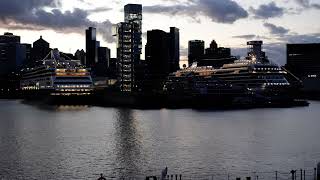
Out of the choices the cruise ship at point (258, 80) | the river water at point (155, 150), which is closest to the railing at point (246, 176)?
the river water at point (155, 150)

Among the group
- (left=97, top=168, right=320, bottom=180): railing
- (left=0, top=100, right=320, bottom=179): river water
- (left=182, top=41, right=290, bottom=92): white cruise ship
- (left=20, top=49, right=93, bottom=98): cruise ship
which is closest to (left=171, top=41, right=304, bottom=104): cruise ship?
(left=182, top=41, right=290, bottom=92): white cruise ship

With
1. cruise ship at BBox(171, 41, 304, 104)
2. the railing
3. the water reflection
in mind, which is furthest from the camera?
cruise ship at BBox(171, 41, 304, 104)

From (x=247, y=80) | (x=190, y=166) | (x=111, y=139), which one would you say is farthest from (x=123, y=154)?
(x=247, y=80)

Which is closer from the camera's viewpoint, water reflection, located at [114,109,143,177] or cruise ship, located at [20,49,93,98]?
water reflection, located at [114,109,143,177]

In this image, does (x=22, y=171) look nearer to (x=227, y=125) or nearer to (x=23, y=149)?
(x=23, y=149)

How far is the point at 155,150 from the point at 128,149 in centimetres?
357

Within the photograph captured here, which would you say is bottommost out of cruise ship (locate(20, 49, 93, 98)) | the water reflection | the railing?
the water reflection

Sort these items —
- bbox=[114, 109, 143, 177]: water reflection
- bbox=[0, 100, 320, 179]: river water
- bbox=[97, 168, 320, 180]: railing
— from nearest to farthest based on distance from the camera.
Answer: bbox=[97, 168, 320, 180]: railing
bbox=[0, 100, 320, 179]: river water
bbox=[114, 109, 143, 177]: water reflection

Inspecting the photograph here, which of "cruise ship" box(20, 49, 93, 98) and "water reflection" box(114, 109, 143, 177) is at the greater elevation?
"cruise ship" box(20, 49, 93, 98)

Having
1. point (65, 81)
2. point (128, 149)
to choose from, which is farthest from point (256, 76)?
point (128, 149)

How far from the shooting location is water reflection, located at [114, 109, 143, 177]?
49656 millimetres

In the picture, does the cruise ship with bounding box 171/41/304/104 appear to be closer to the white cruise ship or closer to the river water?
the white cruise ship

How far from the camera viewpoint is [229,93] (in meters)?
169

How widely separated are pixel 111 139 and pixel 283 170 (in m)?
32.7
